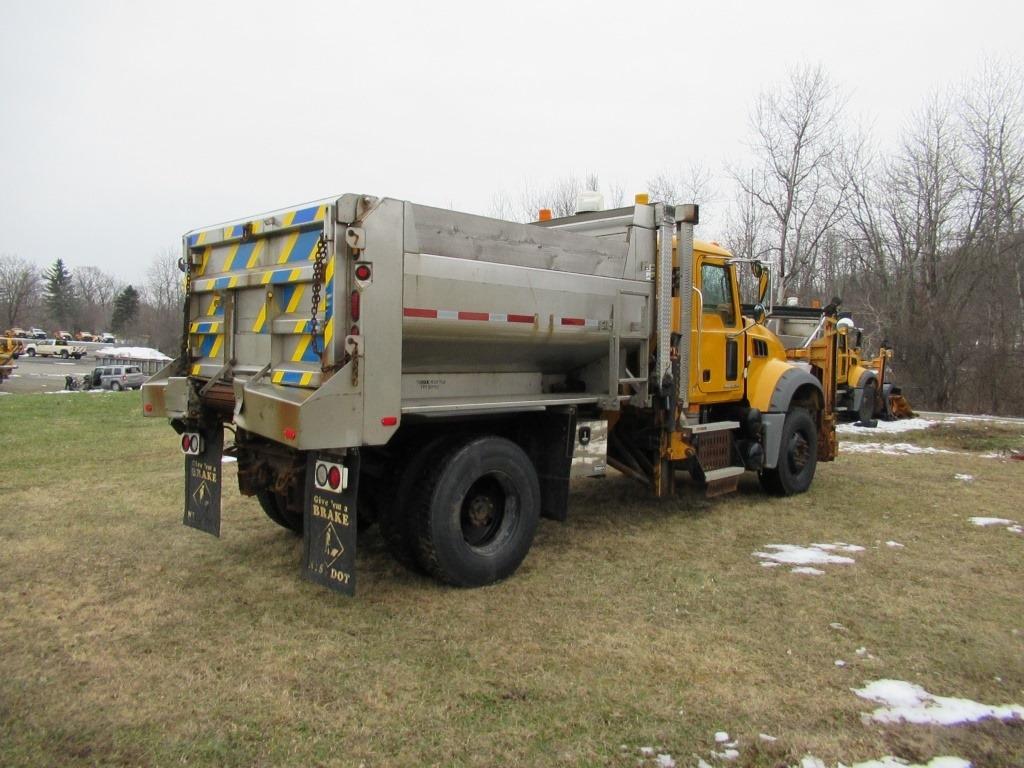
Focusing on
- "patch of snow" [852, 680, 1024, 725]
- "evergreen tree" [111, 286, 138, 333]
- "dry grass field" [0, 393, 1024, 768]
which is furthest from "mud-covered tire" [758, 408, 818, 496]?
"evergreen tree" [111, 286, 138, 333]

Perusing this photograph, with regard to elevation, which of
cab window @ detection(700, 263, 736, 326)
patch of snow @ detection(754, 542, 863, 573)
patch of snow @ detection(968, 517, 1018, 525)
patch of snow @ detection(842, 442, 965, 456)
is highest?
cab window @ detection(700, 263, 736, 326)

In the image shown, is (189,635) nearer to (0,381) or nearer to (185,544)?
(185,544)

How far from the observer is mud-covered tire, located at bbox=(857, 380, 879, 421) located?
51.9 ft

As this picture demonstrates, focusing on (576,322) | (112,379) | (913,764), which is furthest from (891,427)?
(112,379)

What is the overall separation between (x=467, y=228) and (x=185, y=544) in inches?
136

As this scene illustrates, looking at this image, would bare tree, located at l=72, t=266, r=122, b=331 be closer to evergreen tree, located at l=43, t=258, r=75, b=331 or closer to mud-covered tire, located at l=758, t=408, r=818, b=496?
evergreen tree, located at l=43, t=258, r=75, b=331

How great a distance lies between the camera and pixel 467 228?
495 centimetres

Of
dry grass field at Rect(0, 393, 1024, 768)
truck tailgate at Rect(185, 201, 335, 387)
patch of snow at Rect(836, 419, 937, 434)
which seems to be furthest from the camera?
patch of snow at Rect(836, 419, 937, 434)

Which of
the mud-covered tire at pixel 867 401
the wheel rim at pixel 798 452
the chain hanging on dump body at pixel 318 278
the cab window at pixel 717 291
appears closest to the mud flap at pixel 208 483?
the chain hanging on dump body at pixel 318 278

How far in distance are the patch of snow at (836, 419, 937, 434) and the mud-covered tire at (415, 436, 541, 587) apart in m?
11.0

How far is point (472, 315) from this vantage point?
16.3 ft

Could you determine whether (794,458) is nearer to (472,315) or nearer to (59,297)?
(472,315)

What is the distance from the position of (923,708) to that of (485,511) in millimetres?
2852

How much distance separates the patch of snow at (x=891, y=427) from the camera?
14703 millimetres
